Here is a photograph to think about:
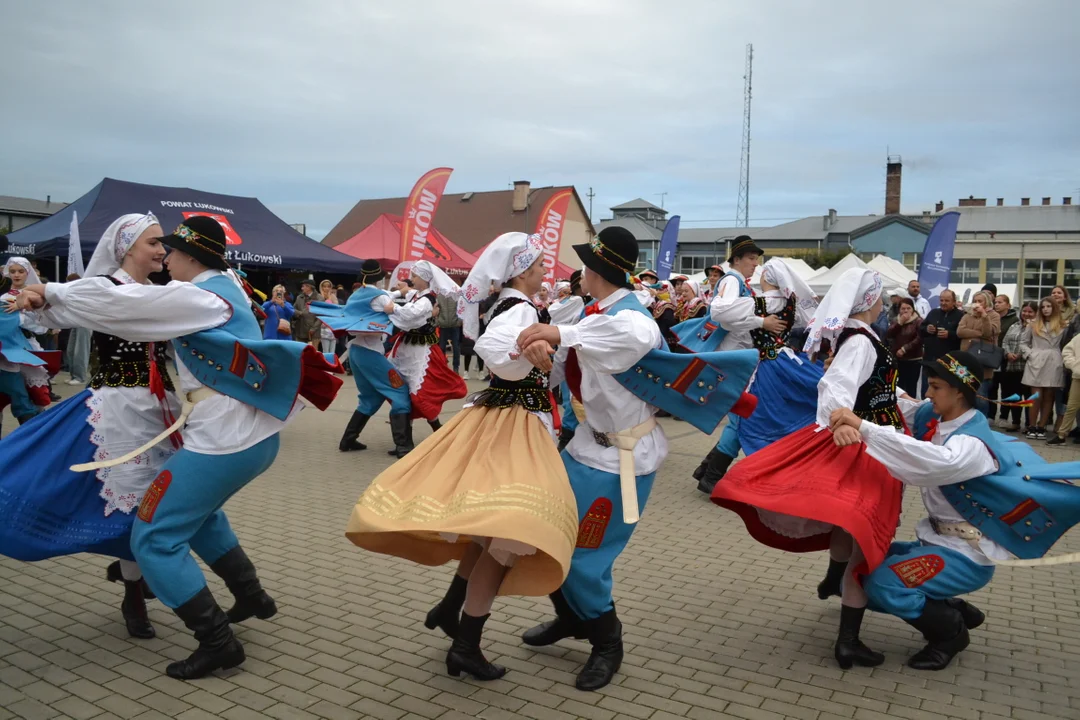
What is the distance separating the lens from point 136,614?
412 centimetres

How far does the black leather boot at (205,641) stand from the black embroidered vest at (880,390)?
10.3ft

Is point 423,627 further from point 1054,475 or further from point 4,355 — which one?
point 4,355

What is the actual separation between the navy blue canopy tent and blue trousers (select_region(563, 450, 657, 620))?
13.6 meters

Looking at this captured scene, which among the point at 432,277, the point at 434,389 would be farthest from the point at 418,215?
the point at 434,389

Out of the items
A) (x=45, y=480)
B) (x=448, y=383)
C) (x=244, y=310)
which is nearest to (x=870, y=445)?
(x=244, y=310)

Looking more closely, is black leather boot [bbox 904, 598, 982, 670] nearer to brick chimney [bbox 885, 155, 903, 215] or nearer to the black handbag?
the black handbag

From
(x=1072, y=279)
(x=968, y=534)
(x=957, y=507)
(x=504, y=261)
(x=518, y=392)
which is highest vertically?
(x=504, y=261)

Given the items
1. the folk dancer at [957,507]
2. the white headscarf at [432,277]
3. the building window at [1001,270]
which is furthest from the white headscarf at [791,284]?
the building window at [1001,270]

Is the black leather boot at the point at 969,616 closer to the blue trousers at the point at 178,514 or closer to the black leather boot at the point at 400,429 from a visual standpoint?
the blue trousers at the point at 178,514

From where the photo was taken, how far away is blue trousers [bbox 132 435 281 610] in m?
3.57

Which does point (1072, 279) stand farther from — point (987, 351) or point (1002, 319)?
point (987, 351)

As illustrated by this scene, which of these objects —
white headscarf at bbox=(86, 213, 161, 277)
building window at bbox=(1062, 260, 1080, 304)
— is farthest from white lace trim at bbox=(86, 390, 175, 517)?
building window at bbox=(1062, 260, 1080, 304)

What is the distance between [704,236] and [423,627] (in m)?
60.2

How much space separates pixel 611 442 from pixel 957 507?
1606 millimetres
